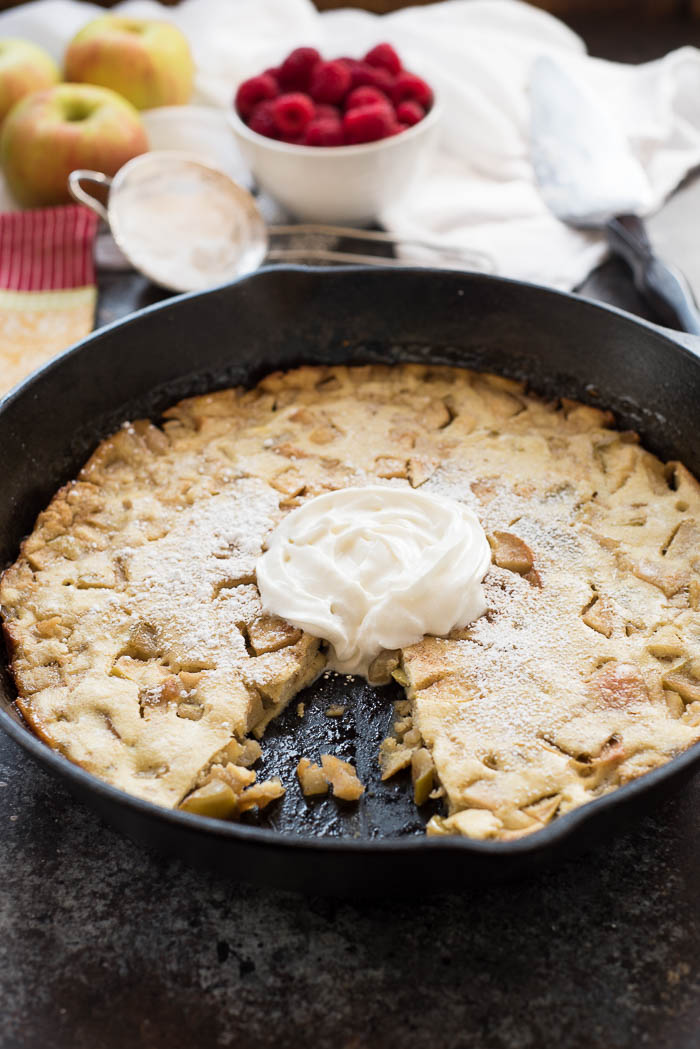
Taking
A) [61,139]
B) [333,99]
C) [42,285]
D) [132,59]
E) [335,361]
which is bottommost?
[42,285]

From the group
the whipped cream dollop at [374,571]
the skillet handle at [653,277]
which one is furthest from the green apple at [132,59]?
the whipped cream dollop at [374,571]

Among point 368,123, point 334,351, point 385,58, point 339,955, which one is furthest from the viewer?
point 385,58

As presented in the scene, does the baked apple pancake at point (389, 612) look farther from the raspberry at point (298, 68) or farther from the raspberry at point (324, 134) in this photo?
the raspberry at point (298, 68)

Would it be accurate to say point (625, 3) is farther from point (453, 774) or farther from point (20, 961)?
point (20, 961)

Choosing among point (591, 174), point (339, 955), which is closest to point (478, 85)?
point (591, 174)

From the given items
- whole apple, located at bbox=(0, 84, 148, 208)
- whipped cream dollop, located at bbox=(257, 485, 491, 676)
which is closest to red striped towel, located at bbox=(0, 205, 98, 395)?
whole apple, located at bbox=(0, 84, 148, 208)

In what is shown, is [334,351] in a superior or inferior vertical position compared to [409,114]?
inferior

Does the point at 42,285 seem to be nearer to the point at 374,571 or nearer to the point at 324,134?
the point at 324,134
